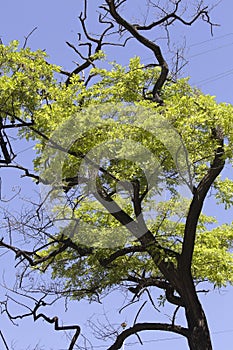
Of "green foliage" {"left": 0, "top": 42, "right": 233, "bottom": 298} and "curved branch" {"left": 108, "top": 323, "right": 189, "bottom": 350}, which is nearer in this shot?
"green foliage" {"left": 0, "top": 42, "right": 233, "bottom": 298}

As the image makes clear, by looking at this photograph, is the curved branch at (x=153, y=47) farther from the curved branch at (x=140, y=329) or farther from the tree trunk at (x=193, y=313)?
the curved branch at (x=140, y=329)

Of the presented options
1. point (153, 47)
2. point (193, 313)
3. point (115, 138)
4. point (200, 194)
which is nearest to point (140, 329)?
point (193, 313)

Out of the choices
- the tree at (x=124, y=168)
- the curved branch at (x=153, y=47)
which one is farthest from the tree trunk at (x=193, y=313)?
the curved branch at (x=153, y=47)

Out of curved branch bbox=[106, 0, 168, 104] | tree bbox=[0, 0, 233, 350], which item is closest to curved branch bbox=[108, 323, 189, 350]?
tree bbox=[0, 0, 233, 350]

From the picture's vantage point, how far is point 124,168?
6.00m

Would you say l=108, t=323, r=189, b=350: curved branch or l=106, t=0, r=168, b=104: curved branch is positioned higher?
l=106, t=0, r=168, b=104: curved branch

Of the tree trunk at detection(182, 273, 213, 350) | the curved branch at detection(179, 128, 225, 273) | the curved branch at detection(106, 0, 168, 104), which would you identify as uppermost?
the curved branch at detection(106, 0, 168, 104)

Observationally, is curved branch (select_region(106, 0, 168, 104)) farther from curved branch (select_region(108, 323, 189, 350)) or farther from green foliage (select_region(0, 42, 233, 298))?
curved branch (select_region(108, 323, 189, 350))

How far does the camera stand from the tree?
19.6 ft

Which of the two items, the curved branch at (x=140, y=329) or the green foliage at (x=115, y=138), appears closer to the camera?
the green foliage at (x=115, y=138)

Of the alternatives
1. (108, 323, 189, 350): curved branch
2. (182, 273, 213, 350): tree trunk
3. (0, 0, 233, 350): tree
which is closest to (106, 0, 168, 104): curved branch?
(0, 0, 233, 350): tree

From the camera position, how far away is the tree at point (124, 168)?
598cm

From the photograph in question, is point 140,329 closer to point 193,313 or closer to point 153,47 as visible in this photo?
point 193,313

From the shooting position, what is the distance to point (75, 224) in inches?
259
